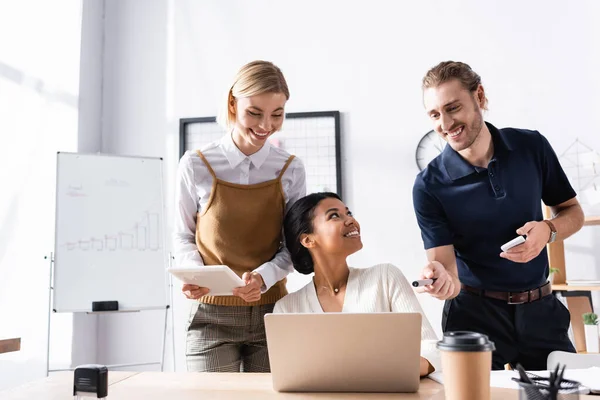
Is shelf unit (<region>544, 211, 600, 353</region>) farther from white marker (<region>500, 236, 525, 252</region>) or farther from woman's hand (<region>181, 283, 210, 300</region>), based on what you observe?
woman's hand (<region>181, 283, 210, 300</region>)

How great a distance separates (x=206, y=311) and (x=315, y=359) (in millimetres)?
741

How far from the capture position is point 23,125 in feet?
11.2

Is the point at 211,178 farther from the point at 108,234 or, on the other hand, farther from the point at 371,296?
the point at 108,234

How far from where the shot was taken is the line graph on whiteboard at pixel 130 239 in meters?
3.22

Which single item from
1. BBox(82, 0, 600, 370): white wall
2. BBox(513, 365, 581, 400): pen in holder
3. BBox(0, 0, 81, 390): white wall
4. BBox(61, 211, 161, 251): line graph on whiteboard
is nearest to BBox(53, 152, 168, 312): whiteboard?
BBox(61, 211, 161, 251): line graph on whiteboard

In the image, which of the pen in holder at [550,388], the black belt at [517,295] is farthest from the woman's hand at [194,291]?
the pen in holder at [550,388]

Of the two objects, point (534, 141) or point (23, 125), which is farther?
point (23, 125)

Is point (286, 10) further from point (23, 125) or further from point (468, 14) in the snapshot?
point (23, 125)

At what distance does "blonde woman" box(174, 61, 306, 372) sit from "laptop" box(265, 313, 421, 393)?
22.2 inches

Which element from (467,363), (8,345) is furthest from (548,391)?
(8,345)

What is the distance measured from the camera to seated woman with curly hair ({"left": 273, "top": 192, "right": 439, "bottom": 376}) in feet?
5.54

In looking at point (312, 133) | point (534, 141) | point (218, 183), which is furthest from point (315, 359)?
point (312, 133)

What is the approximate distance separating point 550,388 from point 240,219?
3.97 feet

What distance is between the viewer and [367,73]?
3805mm
